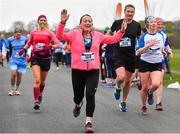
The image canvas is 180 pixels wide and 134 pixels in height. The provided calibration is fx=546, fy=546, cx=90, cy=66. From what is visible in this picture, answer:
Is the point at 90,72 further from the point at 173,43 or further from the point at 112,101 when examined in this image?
the point at 173,43

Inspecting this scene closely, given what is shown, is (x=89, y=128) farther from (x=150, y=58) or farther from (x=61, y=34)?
(x=150, y=58)

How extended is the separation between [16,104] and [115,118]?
10.7 ft

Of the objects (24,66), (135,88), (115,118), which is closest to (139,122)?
(115,118)

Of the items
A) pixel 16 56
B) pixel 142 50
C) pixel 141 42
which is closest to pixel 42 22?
pixel 141 42

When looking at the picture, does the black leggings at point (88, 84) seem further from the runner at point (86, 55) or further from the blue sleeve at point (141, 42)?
the blue sleeve at point (141, 42)

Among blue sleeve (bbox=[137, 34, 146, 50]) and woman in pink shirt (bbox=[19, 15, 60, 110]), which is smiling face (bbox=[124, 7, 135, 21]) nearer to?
blue sleeve (bbox=[137, 34, 146, 50])

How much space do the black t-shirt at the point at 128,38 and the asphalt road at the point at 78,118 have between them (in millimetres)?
1279

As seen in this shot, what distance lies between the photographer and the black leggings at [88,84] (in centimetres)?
894

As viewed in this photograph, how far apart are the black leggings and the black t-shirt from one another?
75.7 inches

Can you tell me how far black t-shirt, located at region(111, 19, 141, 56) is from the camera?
1091 centimetres

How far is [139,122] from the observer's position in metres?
9.84

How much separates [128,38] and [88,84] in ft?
7.25

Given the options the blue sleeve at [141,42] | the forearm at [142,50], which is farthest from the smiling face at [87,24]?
the blue sleeve at [141,42]

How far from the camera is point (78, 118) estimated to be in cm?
1027
